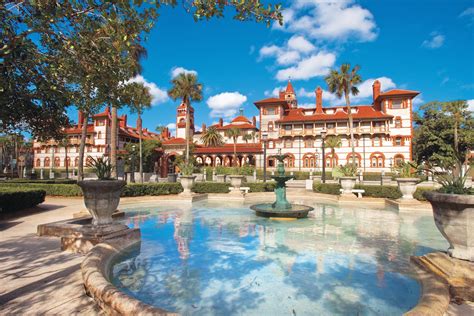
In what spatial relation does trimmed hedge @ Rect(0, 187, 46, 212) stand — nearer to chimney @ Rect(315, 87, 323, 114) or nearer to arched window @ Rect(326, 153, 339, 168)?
arched window @ Rect(326, 153, 339, 168)

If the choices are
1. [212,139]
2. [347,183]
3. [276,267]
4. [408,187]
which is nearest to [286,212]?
[276,267]

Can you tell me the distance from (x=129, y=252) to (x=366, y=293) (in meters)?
5.17

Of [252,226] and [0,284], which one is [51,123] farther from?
[252,226]

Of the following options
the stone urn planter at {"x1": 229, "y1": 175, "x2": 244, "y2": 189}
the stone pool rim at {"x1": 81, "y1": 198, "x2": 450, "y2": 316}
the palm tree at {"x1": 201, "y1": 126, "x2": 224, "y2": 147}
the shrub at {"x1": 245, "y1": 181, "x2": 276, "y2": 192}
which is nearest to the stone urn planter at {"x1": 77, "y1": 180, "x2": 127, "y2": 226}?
the stone pool rim at {"x1": 81, "y1": 198, "x2": 450, "y2": 316}

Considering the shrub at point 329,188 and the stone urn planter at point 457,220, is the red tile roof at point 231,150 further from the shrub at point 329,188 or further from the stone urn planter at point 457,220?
the stone urn planter at point 457,220

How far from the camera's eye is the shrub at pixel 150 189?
16.7 meters

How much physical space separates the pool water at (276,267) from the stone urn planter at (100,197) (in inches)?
44.0

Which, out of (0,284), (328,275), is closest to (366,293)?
(328,275)

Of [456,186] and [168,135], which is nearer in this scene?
[456,186]

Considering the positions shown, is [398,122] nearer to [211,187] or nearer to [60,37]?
[211,187]

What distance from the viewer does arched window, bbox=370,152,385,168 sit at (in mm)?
45391

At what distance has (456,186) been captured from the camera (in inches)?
182

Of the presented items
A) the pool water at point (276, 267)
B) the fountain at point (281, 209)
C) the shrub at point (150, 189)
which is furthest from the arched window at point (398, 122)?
the fountain at point (281, 209)

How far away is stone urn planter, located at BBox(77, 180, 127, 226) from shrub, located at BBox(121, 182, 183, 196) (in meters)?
10.5
